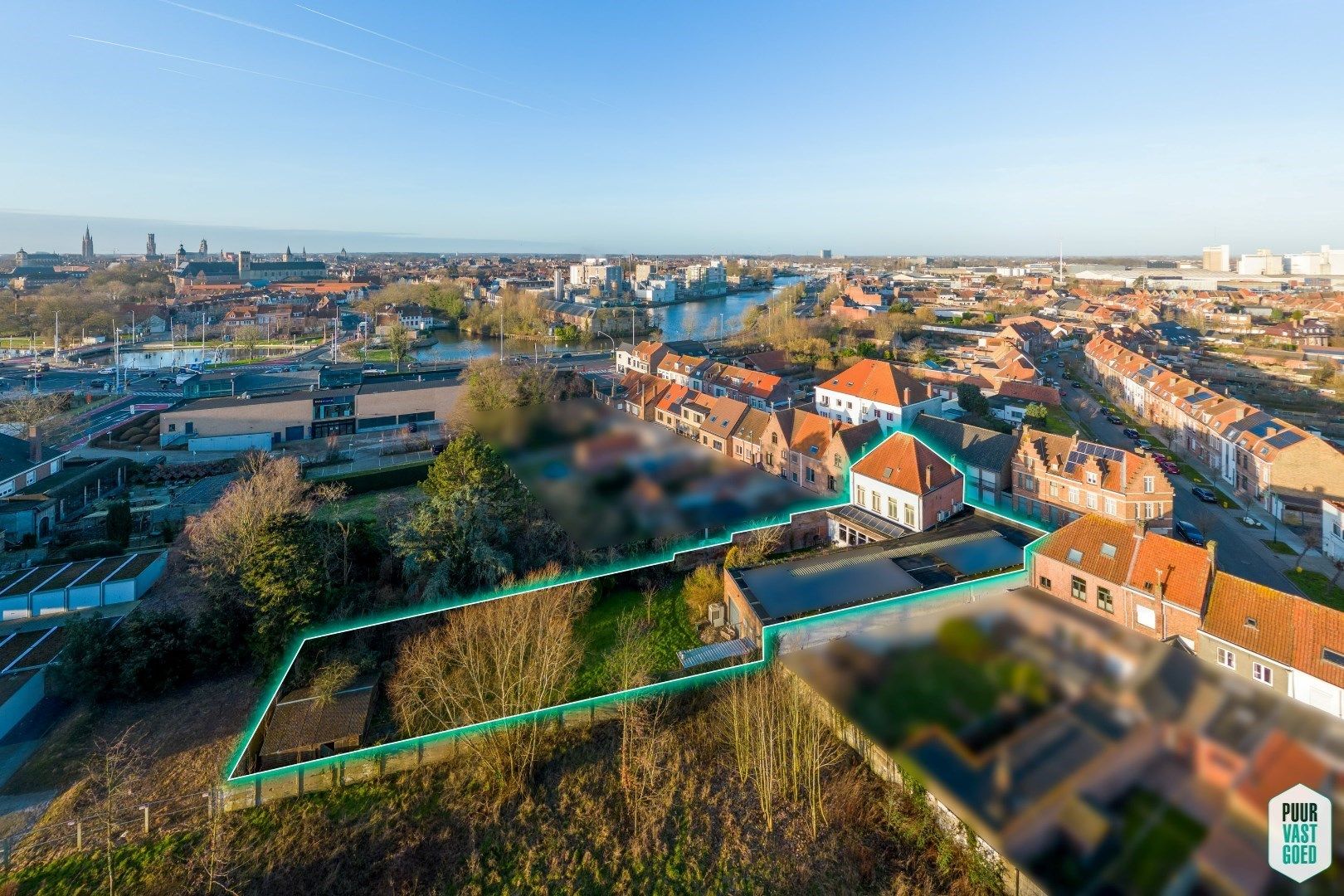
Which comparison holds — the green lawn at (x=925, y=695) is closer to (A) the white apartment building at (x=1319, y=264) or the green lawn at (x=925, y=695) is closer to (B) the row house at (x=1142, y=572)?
(B) the row house at (x=1142, y=572)

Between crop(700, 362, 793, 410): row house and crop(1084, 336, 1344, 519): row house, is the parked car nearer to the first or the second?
crop(1084, 336, 1344, 519): row house

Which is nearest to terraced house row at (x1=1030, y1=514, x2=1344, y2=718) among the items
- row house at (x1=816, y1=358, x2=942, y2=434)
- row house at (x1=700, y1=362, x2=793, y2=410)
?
row house at (x1=816, y1=358, x2=942, y2=434)

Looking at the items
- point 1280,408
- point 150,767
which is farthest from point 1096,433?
point 150,767

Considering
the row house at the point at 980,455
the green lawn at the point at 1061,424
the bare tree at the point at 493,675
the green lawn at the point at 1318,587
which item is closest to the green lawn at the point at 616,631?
the bare tree at the point at 493,675

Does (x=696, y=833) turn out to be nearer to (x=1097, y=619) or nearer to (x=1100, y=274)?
(x=1097, y=619)

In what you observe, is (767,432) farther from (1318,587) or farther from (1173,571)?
(1318,587)

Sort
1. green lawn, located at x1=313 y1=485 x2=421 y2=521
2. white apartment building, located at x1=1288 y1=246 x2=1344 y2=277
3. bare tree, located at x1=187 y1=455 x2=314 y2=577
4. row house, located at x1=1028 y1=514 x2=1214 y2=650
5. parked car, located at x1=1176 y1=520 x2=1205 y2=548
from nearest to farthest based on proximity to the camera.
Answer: row house, located at x1=1028 y1=514 x2=1214 y2=650, bare tree, located at x1=187 y1=455 x2=314 y2=577, green lawn, located at x1=313 y1=485 x2=421 y2=521, parked car, located at x1=1176 y1=520 x2=1205 y2=548, white apartment building, located at x1=1288 y1=246 x2=1344 y2=277
